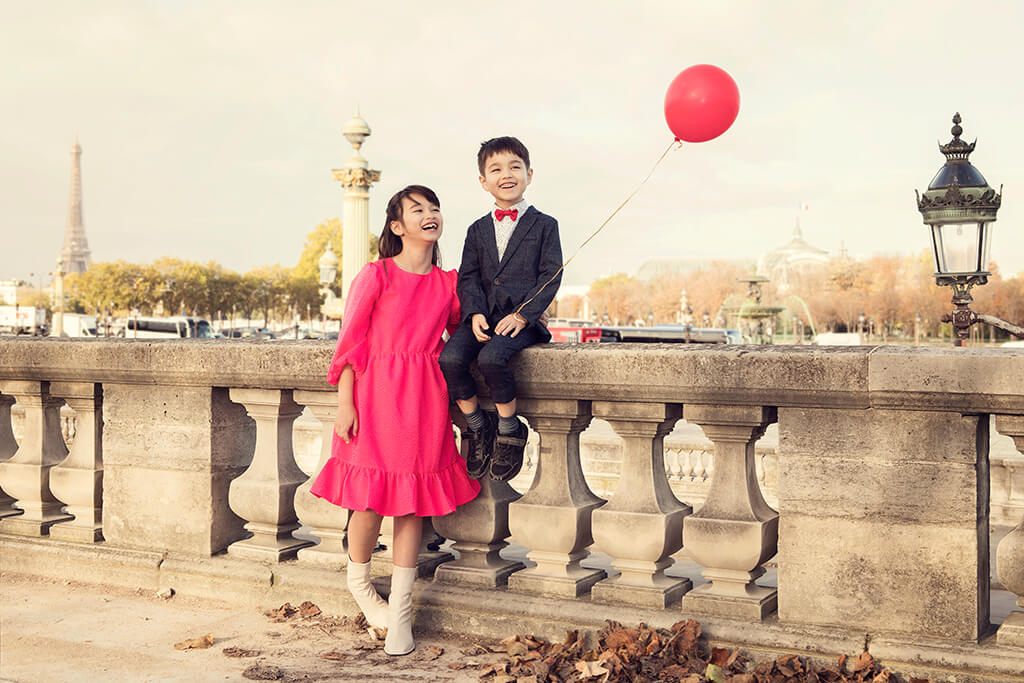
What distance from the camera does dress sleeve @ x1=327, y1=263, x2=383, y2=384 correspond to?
4.04 metres

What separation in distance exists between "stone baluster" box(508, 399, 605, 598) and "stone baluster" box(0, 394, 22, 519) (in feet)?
9.82

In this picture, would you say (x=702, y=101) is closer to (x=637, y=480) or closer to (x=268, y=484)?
(x=637, y=480)

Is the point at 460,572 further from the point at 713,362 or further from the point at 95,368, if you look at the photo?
the point at 95,368

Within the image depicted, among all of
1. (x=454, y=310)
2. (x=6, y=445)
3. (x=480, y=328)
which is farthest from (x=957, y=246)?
(x=6, y=445)

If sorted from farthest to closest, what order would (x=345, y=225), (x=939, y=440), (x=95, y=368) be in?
1. (x=345, y=225)
2. (x=95, y=368)
3. (x=939, y=440)

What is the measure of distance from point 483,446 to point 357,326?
2.22 feet

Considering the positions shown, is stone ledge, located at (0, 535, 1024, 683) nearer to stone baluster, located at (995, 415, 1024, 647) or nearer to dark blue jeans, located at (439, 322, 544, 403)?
stone baluster, located at (995, 415, 1024, 647)

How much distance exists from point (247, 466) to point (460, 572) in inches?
51.5

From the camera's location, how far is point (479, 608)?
4.10 metres

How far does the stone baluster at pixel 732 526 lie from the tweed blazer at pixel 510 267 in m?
0.80

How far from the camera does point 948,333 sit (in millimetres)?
76438

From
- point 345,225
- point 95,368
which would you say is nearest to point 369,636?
point 95,368

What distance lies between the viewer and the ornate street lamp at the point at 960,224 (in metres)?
7.56

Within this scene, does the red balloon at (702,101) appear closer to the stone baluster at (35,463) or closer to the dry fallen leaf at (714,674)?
the dry fallen leaf at (714,674)
